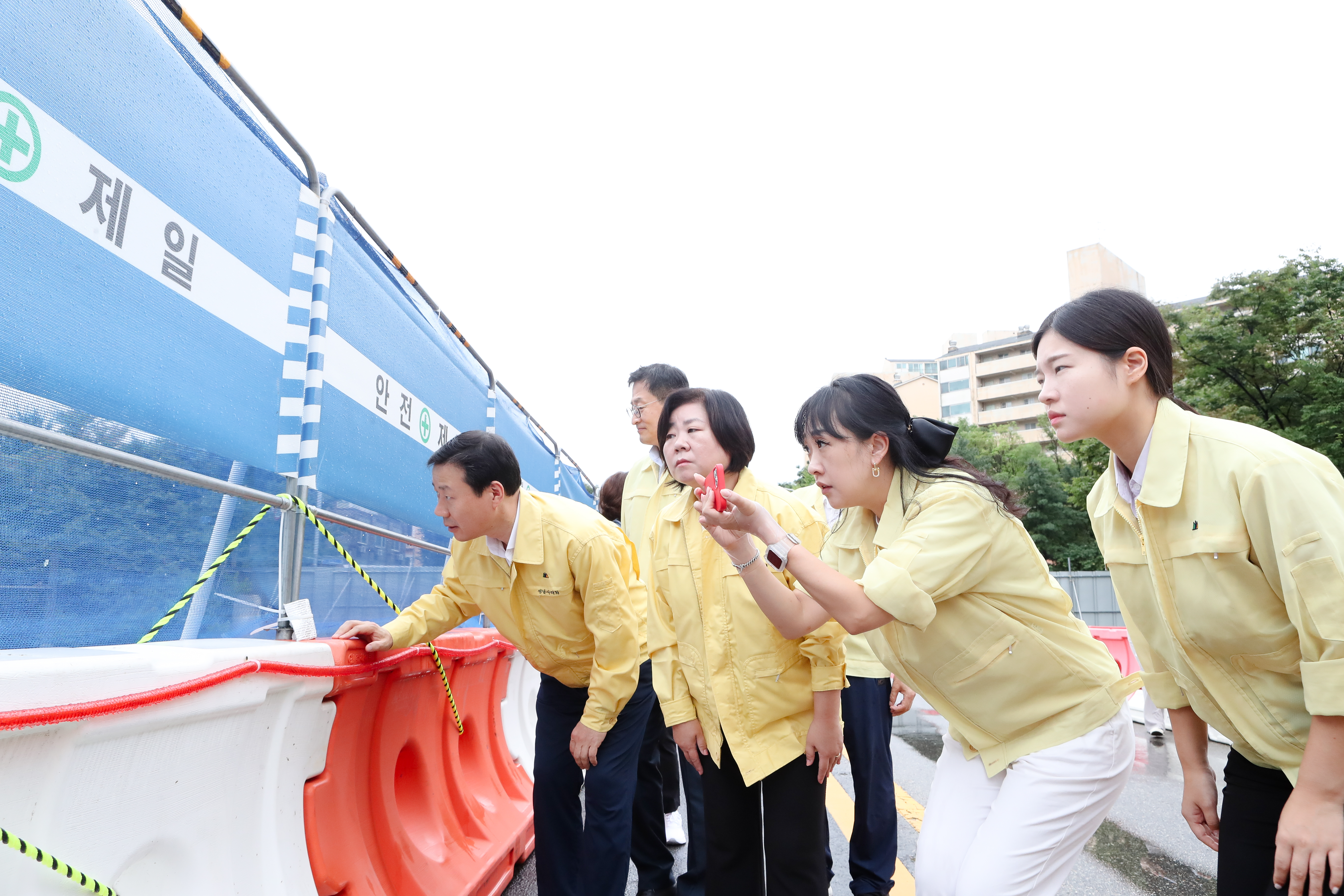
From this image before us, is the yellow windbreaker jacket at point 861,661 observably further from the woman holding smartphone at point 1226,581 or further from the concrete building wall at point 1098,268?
the concrete building wall at point 1098,268

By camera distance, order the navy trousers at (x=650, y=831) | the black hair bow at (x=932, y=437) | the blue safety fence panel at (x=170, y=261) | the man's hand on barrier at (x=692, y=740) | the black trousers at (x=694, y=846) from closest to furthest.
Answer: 1. the blue safety fence panel at (x=170, y=261)
2. the black hair bow at (x=932, y=437)
3. the man's hand on barrier at (x=692, y=740)
4. the black trousers at (x=694, y=846)
5. the navy trousers at (x=650, y=831)

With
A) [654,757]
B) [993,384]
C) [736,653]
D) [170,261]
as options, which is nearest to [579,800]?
[736,653]

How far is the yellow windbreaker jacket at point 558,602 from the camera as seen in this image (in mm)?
3113

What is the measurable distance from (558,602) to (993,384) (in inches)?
3156

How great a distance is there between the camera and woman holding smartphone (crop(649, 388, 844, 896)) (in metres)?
2.66

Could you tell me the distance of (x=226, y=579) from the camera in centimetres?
245

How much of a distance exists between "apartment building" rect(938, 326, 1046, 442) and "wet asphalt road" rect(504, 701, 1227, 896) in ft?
223

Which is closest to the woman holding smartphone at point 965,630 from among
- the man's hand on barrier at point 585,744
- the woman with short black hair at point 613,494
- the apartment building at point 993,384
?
the man's hand on barrier at point 585,744

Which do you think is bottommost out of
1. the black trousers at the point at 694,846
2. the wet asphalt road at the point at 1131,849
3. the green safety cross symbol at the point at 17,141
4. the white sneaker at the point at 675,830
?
the white sneaker at the point at 675,830

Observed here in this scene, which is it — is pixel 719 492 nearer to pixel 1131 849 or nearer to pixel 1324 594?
pixel 1324 594

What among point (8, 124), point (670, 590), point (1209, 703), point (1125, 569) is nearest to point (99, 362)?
point (8, 124)

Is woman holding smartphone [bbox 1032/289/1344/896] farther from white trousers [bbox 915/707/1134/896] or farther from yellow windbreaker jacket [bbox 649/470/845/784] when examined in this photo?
yellow windbreaker jacket [bbox 649/470/845/784]

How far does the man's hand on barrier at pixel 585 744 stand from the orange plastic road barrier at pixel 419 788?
1.93ft

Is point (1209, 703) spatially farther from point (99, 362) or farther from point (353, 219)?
point (353, 219)
